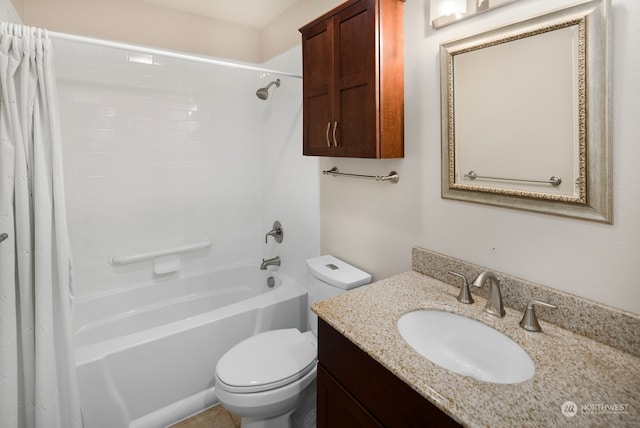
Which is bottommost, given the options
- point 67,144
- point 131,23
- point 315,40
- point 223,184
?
point 223,184

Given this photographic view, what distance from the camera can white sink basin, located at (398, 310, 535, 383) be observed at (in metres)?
0.96

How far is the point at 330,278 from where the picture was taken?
1.61m

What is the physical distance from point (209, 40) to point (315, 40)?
1310 mm

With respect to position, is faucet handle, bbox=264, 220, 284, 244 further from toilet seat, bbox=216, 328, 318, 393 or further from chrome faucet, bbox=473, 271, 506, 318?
chrome faucet, bbox=473, 271, 506, 318

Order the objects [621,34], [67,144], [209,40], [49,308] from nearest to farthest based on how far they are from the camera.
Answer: [621,34], [49,308], [67,144], [209,40]

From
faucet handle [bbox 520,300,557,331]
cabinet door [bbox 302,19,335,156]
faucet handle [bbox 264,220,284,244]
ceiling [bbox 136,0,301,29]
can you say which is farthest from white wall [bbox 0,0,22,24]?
faucet handle [bbox 520,300,557,331]

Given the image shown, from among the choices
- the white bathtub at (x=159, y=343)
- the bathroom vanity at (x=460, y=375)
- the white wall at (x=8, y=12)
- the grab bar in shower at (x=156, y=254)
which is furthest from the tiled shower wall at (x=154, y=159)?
the bathroom vanity at (x=460, y=375)

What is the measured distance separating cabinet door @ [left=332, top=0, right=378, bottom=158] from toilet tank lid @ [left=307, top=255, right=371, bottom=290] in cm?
59

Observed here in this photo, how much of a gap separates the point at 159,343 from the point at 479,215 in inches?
63.0

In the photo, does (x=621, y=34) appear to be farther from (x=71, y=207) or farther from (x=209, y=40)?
(x=71, y=207)

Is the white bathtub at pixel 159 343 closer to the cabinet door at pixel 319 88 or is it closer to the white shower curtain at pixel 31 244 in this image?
the white shower curtain at pixel 31 244

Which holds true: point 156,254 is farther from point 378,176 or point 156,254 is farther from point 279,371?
point 378,176

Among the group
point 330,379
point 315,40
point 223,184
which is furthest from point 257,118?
point 330,379

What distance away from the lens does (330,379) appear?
1.11 metres
